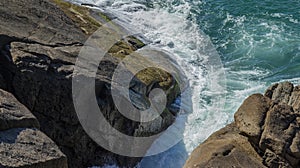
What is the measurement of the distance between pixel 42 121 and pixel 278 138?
8856 mm

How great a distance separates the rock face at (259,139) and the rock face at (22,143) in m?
3.89

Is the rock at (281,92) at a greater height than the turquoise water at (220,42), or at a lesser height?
greater

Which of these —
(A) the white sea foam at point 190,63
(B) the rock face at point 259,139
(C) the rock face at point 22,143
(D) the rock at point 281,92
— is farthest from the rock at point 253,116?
(A) the white sea foam at point 190,63

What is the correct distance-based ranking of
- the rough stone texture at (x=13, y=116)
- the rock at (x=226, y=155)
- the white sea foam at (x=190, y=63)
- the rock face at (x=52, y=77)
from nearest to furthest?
the rough stone texture at (x=13, y=116) → the rock at (x=226, y=155) → the rock face at (x=52, y=77) → the white sea foam at (x=190, y=63)

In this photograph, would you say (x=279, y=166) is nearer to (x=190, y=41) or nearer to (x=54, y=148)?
(x=54, y=148)

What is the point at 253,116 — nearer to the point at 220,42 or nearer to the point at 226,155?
the point at 226,155

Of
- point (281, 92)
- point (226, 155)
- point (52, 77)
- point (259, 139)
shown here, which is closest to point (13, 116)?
point (226, 155)

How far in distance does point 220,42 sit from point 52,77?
724 inches

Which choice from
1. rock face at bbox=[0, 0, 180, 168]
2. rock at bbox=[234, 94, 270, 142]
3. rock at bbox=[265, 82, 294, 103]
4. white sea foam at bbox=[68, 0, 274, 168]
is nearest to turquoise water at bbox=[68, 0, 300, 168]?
white sea foam at bbox=[68, 0, 274, 168]

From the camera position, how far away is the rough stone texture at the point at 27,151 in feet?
36.0

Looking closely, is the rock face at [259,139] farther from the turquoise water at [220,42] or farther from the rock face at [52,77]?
the turquoise water at [220,42]

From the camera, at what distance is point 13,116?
12.5 meters

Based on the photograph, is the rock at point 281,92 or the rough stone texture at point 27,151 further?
the rock at point 281,92

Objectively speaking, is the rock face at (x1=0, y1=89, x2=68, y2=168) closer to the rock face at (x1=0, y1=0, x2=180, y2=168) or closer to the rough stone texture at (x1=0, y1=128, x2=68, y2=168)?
the rough stone texture at (x1=0, y1=128, x2=68, y2=168)
